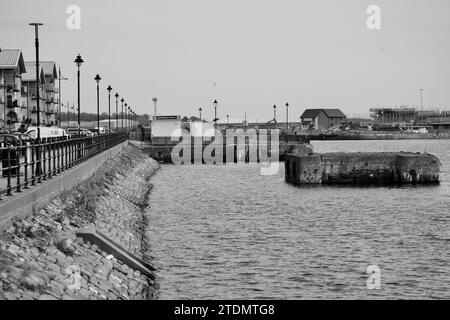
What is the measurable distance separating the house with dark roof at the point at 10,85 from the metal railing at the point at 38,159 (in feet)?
141

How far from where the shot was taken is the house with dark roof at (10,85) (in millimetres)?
92881

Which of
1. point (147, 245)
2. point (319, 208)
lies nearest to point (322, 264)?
point (147, 245)

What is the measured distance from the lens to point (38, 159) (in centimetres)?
2316

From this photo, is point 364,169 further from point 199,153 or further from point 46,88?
point 46,88

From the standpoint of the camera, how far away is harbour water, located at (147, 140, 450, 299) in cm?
2134

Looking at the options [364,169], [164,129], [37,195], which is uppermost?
[164,129]

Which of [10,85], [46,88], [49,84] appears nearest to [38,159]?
[10,85]

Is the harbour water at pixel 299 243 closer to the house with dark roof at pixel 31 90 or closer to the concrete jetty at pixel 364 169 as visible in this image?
the concrete jetty at pixel 364 169

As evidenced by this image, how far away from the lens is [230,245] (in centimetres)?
2820

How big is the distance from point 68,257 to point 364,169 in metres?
42.7

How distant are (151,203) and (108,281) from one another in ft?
85.1

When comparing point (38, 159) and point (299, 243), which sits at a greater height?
point (38, 159)

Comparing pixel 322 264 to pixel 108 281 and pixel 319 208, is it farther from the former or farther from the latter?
pixel 319 208
